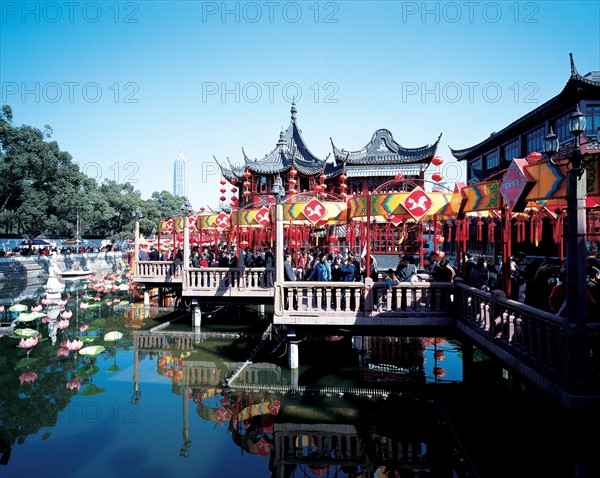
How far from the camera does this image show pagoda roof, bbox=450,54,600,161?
2366 centimetres

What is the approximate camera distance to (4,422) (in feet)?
28.7

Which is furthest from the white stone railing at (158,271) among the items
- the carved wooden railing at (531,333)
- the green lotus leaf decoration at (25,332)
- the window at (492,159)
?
the window at (492,159)

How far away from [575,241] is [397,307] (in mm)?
4826

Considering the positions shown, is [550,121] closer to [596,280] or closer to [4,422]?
[596,280]

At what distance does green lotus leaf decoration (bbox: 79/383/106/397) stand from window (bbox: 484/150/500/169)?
112 ft

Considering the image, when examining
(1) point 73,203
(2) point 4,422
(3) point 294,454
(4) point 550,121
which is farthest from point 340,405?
(1) point 73,203

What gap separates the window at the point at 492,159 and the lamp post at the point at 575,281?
33.6 metres

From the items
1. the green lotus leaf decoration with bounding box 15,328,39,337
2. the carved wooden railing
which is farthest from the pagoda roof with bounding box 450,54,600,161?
the green lotus leaf decoration with bounding box 15,328,39,337

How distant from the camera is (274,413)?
29.3 feet

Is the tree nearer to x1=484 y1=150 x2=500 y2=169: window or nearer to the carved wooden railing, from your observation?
the carved wooden railing

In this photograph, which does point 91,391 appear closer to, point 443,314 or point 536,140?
point 443,314

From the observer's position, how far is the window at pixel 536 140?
29248 millimetres

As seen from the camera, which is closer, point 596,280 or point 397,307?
point 596,280

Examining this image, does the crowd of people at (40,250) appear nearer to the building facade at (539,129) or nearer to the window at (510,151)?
the building facade at (539,129)
